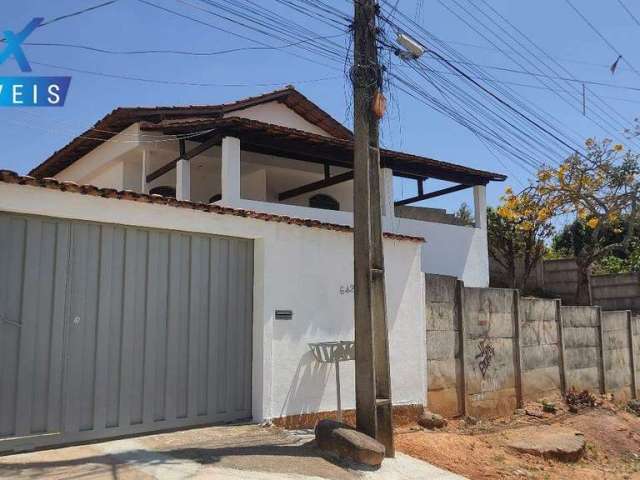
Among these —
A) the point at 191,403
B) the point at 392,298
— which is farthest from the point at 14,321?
the point at 392,298

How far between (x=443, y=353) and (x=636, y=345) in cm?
892

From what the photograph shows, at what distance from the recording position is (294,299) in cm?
725

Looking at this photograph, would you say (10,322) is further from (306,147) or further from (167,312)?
(306,147)

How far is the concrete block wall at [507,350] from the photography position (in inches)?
361

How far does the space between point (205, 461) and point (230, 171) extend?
6.45 meters

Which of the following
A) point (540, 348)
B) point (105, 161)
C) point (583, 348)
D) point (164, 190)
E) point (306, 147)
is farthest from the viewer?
point (164, 190)

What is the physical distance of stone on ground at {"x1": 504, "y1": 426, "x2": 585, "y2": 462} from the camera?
8164 mm

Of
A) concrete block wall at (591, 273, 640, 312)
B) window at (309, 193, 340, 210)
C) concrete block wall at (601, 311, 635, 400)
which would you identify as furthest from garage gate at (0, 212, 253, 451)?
concrete block wall at (591, 273, 640, 312)

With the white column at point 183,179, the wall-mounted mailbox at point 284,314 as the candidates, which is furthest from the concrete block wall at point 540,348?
the white column at point 183,179

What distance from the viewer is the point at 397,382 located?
8.27 metres

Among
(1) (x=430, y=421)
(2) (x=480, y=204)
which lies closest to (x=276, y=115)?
(2) (x=480, y=204)

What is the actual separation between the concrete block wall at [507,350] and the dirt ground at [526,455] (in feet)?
1.23

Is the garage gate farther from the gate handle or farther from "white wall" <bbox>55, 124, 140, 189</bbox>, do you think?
"white wall" <bbox>55, 124, 140, 189</bbox>

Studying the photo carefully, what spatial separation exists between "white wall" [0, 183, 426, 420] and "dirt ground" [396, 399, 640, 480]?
100 cm
